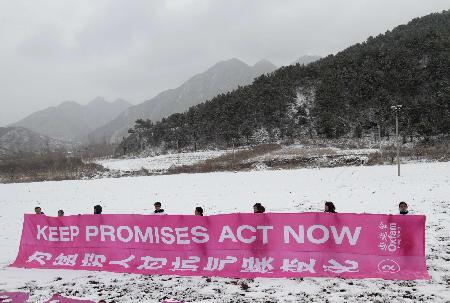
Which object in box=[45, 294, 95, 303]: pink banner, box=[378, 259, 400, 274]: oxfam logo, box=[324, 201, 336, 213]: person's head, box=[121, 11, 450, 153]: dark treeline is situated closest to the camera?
box=[45, 294, 95, 303]: pink banner

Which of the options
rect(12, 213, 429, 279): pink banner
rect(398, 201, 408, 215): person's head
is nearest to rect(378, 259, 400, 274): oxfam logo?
rect(12, 213, 429, 279): pink banner

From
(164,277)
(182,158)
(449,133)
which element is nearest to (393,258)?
(164,277)

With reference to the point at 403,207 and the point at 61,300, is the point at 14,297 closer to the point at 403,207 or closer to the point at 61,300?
the point at 61,300

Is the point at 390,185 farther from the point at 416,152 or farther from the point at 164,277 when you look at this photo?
the point at 416,152

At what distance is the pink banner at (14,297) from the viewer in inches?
320

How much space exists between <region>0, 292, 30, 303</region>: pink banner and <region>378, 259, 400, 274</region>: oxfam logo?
761 centimetres

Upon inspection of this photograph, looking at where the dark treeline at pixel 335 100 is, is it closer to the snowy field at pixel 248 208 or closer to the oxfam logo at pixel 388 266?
the snowy field at pixel 248 208

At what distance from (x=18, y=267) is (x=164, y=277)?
168 inches

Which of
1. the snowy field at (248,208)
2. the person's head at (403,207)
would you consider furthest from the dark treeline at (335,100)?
the person's head at (403,207)

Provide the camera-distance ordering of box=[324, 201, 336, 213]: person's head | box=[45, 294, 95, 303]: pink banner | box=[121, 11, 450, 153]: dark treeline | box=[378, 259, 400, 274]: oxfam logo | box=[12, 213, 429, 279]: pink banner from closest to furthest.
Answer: box=[45, 294, 95, 303]: pink banner < box=[378, 259, 400, 274]: oxfam logo < box=[12, 213, 429, 279]: pink banner < box=[324, 201, 336, 213]: person's head < box=[121, 11, 450, 153]: dark treeline

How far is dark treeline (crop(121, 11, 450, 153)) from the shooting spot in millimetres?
72812

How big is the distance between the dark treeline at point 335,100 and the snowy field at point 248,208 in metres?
41.7

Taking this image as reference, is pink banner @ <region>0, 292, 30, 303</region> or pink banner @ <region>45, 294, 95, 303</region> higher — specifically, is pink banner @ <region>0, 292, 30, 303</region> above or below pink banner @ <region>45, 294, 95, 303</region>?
below

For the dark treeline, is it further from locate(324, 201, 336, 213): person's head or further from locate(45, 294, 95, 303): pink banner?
locate(45, 294, 95, 303): pink banner
